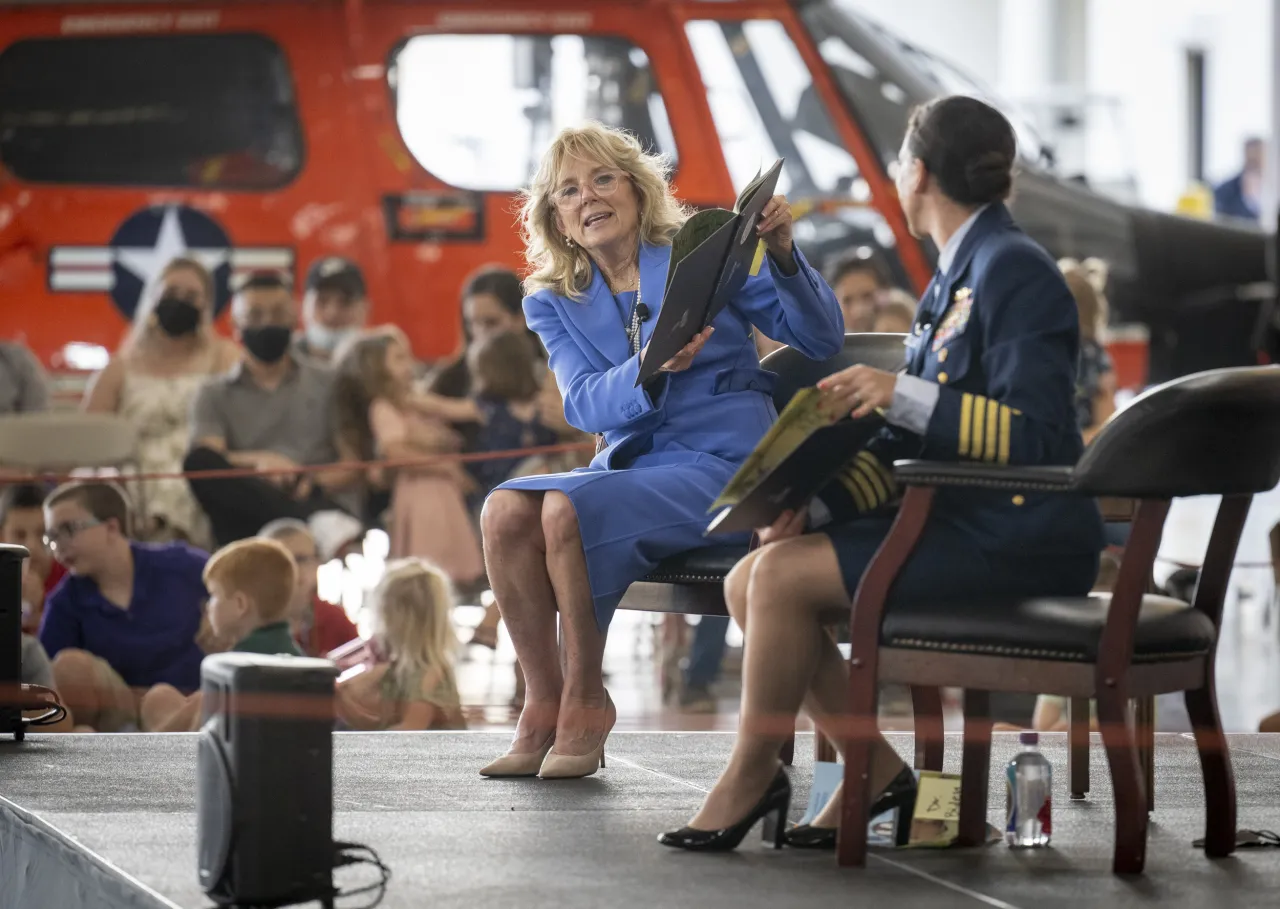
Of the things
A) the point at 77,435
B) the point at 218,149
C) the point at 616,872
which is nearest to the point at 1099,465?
the point at 616,872

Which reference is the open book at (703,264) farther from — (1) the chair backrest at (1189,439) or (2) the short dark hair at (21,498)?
(2) the short dark hair at (21,498)

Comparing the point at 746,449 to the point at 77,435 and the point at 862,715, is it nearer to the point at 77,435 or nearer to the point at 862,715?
the point at 862,715

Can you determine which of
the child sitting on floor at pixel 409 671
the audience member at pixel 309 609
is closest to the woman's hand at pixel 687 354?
the child sitting on floor at pixel 409 671

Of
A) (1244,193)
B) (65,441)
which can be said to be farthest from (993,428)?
(1244,193)

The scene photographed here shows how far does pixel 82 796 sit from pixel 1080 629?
1542mm

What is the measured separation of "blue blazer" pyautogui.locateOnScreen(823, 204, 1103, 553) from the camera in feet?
8.20

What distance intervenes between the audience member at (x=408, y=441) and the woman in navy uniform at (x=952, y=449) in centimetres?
320

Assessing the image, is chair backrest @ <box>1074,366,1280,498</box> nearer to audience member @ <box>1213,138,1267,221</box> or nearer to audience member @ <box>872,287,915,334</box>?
audience member @ <box>872,287,915,334</box>

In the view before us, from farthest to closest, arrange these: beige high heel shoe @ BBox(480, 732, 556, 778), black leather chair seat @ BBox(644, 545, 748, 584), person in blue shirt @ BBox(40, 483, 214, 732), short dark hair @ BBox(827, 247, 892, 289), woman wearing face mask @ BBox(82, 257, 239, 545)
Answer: woman wearing face mask @ BBox(82, 257, 239, 545) → short dark hair @ BBox(827, 247, 892, 289) → person in blue shirt @ BBox(40, 483, 214, 732) → beige high heel shoe @ BBox(480, 732, 556, 778) → black leather chair seat @ BBox(644, 545, 748, 584)

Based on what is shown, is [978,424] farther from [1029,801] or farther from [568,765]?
[568,765]

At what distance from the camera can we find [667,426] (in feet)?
10.9

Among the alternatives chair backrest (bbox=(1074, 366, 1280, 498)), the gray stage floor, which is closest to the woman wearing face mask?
the gray stage floor

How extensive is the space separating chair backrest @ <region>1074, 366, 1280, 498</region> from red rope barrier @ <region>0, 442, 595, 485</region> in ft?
10.5

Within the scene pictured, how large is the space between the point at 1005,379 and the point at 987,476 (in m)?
0.14
